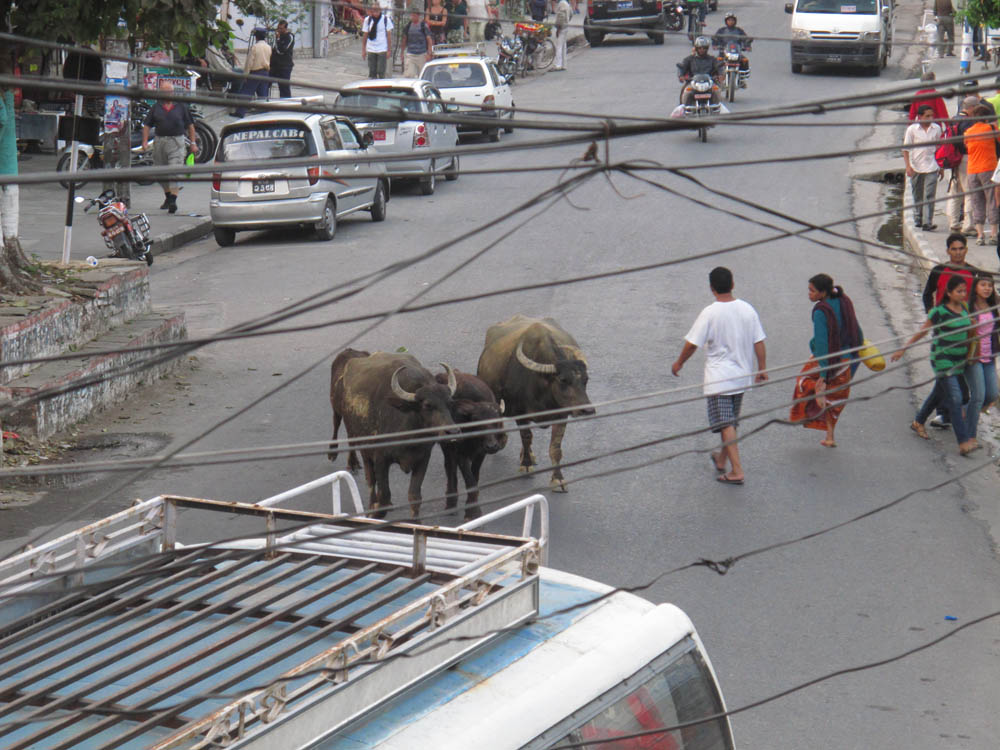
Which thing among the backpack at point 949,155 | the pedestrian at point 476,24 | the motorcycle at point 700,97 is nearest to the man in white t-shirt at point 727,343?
the backpack at point 949,155

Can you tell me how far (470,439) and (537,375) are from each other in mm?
1356

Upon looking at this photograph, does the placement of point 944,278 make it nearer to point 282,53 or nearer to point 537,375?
point 537,375

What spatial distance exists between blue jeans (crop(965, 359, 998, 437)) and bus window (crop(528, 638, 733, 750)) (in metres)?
7.10

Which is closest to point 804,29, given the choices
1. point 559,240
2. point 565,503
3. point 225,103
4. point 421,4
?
point 421,4

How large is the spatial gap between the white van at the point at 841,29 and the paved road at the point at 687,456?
13.8 metres

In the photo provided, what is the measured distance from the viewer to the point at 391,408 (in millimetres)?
9430

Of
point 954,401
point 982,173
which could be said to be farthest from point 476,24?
point 954,401

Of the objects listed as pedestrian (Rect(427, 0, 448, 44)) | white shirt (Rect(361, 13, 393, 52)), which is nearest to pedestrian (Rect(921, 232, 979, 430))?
white shirt (Rect(361, 13, 393, 52))

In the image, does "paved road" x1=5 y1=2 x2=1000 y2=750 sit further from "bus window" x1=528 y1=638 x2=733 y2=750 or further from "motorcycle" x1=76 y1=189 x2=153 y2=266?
"bus window" x1=528 y1=638 x2=733 y2=750

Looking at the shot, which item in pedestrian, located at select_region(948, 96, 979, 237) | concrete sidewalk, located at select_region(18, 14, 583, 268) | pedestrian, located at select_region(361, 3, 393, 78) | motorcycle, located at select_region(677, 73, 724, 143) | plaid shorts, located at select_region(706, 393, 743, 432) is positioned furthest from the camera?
pedestrian, located at select_region(361, 3, 393, 78)

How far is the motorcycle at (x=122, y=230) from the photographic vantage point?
58.6 feet

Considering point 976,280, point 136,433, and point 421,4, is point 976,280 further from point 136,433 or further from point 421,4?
point 421,4

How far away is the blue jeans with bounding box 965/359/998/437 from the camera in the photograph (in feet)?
35.7

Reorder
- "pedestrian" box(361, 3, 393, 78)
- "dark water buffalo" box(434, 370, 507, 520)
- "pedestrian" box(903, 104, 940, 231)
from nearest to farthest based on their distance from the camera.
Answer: "dark water buffalo" box(434, 370, 507, 520), "pedestrian" box(903, 104, 940, 231), "pedestrian" box(361, 3, 393, 78)
